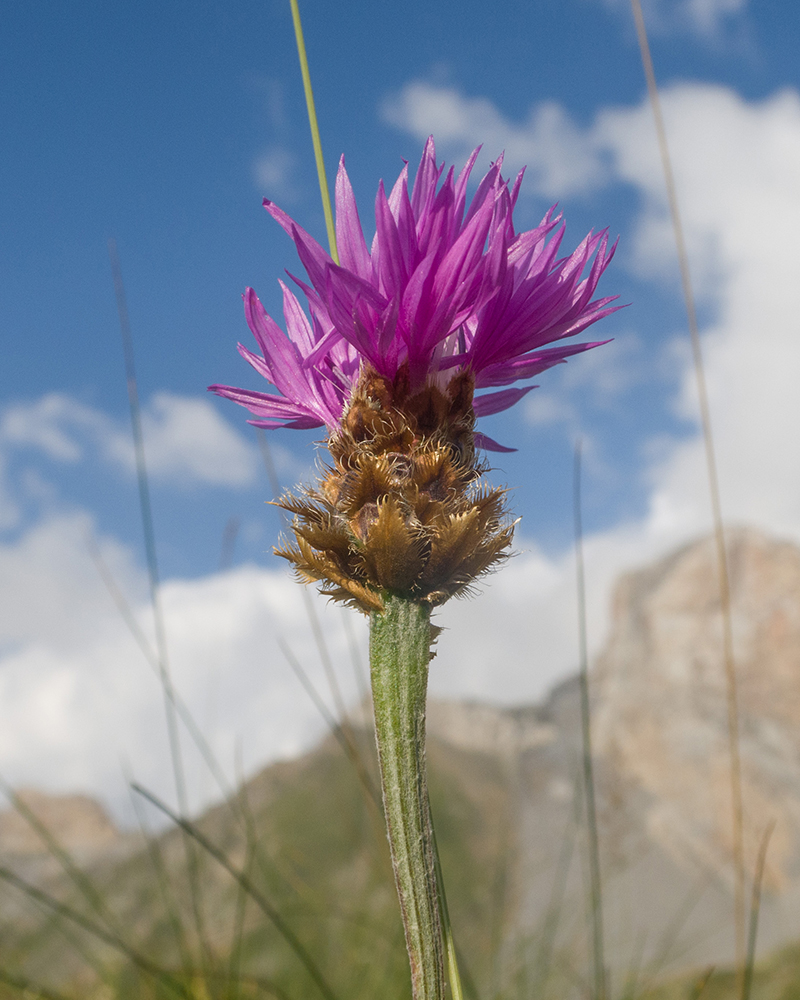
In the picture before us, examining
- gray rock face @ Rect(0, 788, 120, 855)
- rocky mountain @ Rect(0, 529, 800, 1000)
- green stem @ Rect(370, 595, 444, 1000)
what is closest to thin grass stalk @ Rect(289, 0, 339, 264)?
green stem @ Rect(370, 595, 444, 1000)

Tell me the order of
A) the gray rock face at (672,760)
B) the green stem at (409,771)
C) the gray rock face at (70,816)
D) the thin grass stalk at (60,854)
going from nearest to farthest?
the green stem at (409,771) → the thin grass stalk at (60,854) → the gray rock face at (672,760) → the gray rock face at (70,816)

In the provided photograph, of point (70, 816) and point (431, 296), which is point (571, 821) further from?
point (70, 816)

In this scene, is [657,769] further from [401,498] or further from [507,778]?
[401,498]

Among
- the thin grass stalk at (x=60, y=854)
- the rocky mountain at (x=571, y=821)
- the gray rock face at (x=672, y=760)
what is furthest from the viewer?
the gray rock face at (x=672, y=760)

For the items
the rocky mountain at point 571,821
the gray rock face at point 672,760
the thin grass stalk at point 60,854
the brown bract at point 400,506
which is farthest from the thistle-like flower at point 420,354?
the gray rock face at point 672,760

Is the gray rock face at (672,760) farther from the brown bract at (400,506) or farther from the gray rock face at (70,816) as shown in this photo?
the gray rock face at (70,816)

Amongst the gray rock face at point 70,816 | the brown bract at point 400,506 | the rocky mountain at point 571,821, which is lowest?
the gray rock face at point 70,816

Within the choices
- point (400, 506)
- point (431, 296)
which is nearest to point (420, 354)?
point (431, 296)

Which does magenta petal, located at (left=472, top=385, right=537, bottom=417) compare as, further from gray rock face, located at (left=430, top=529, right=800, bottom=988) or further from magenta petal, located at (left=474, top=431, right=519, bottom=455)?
gray rock face, located at (left=430, top=529, right=800, bottom=988)

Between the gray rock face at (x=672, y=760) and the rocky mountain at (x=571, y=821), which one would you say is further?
the gray rock face at (x=672, y=760)
